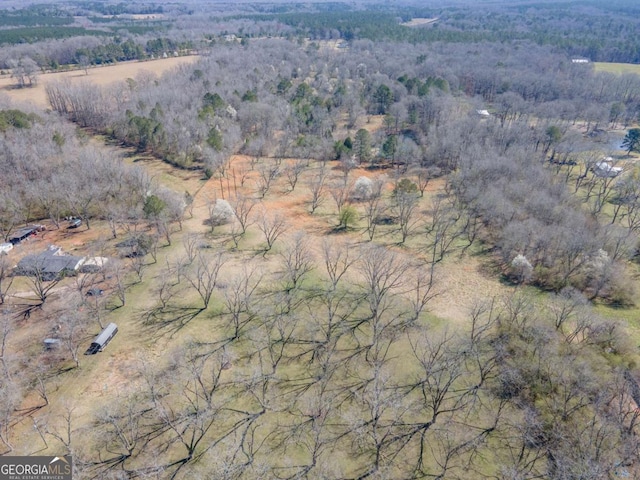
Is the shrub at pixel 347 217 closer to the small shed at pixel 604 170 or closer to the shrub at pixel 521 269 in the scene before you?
the shrub at pixel 521 269

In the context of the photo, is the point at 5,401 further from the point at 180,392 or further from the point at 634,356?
the point at 634,356

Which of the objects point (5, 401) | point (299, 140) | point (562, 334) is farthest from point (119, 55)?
point (562, 334)

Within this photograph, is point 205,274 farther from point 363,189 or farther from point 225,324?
point 363,189

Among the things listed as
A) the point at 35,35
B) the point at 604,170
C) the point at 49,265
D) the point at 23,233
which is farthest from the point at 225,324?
the point at 35,35

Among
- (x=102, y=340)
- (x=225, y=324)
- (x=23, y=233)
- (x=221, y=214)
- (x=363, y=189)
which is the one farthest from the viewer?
(x=363, y=189)

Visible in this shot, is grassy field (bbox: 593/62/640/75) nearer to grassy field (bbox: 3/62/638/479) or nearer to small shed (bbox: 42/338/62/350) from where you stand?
grassy field (bbox: 3/62/638/479)
